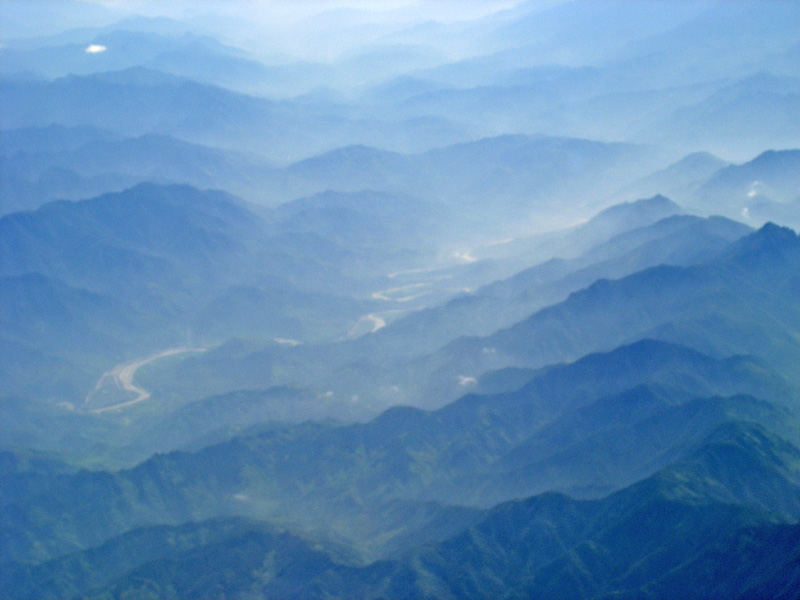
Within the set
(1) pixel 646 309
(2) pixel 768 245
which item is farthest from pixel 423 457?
(2) pixel 768 245

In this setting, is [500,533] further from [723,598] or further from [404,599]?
[723,598]

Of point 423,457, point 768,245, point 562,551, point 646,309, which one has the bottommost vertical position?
point 423,457

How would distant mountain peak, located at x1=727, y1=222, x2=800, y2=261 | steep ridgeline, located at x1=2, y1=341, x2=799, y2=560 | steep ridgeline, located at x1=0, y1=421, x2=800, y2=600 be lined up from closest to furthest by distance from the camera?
steep ridgeline, located at x1=0, y1=421, x2=800, y2=600, steep ridgeline, located at x1=2, y1=341, x2=799, y2=560, distant mountain peak, located at x1=727, y1=222, x2=800, y2=261

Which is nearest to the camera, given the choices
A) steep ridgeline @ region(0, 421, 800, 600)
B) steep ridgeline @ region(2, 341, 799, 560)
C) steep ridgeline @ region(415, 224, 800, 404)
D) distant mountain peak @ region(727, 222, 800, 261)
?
steep ridgeline @ region(0, 421, 800, 600)

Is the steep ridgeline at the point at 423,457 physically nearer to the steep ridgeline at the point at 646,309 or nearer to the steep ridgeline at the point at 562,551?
the steep ridgeline at the point at 562,551

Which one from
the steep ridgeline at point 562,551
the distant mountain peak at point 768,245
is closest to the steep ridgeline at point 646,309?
the distant mountain peak at point 768,245

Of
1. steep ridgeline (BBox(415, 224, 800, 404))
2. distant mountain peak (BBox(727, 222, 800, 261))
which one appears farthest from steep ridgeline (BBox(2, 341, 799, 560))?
distant mountain peak (BBox(727, 222, 800, 261))

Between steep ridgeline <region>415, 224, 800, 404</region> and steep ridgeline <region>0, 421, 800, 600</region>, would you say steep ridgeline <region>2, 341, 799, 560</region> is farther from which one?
steep ridgeline <region>415, 224, 800, 404</region>

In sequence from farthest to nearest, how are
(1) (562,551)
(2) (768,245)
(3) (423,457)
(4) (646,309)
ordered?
(2) (768,245) → (4) (646,309) → (3) (423,457) → (1) (562,551)

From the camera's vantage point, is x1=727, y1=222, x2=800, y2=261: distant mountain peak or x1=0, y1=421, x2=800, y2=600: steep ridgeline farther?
x1=727, y1=222, x2=800, y2=261: distant mountain peak

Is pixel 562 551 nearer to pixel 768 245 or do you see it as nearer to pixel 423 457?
pixel 423 457

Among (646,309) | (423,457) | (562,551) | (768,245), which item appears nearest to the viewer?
(562,551)
